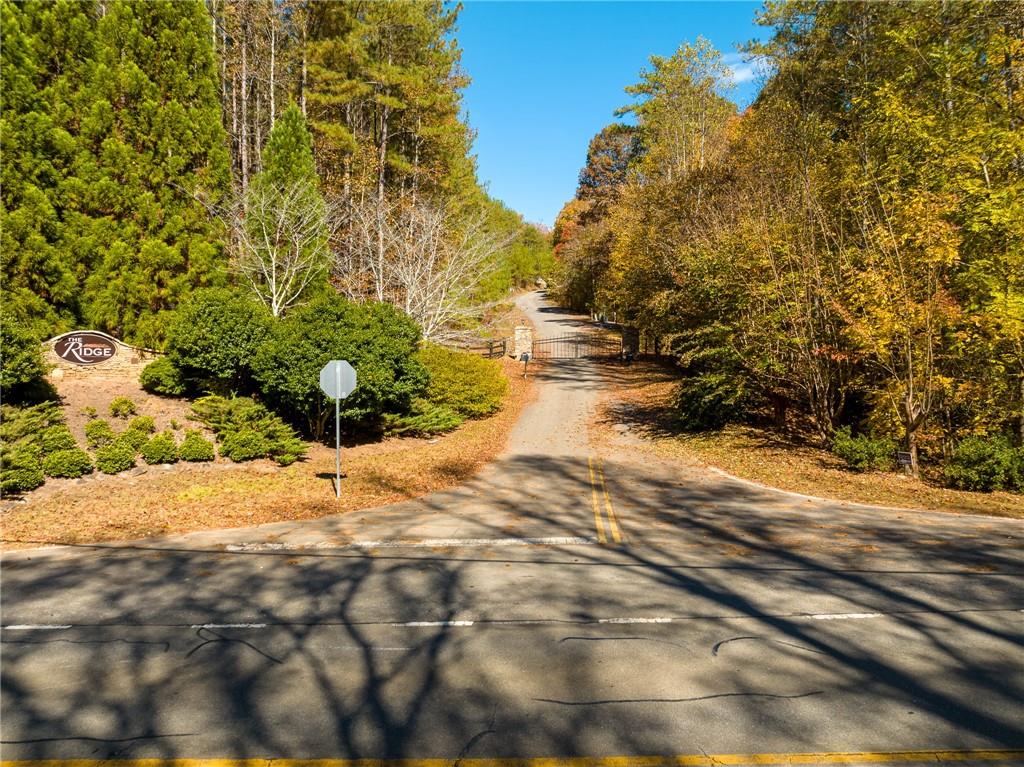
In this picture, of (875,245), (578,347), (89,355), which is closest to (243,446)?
(89,355)

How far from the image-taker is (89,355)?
16281 mm

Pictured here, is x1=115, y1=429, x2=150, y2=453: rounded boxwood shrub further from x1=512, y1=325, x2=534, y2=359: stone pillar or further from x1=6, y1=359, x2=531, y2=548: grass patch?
x1=512, y1=325, x2=534, y2=359: stone pillar

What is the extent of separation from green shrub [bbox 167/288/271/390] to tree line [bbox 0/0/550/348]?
2432mm

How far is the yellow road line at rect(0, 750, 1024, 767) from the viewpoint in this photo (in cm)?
388

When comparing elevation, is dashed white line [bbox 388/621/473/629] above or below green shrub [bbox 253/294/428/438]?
below

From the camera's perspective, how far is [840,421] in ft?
55.8

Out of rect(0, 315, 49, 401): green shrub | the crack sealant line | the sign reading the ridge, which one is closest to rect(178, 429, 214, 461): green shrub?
rect(0, 315, 49, 401): green shrub

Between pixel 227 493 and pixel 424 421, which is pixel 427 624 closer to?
pixel 227 493

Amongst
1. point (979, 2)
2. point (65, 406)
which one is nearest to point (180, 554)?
point (65, 406)

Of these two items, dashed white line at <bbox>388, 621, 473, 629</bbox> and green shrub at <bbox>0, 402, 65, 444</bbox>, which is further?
green shrub at <bbox>0, 402, 65, 444</bbox>

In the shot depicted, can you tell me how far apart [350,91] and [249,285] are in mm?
11817

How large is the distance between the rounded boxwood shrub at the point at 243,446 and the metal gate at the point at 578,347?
23624mm

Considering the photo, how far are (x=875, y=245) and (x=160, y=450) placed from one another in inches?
710

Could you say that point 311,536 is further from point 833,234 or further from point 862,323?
point 833,234
